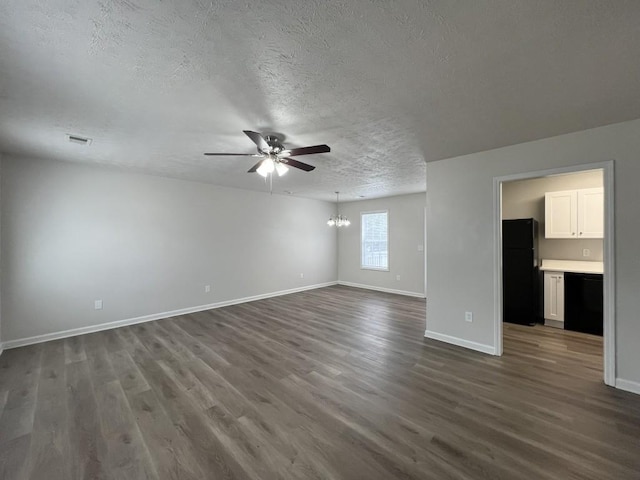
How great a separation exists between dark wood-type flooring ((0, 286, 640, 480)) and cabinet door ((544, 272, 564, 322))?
457mm

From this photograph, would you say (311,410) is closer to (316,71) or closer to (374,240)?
(316,71)

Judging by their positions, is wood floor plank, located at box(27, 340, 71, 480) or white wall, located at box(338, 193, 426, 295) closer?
wood floor plank, located at box(27, 340, 71, 480)

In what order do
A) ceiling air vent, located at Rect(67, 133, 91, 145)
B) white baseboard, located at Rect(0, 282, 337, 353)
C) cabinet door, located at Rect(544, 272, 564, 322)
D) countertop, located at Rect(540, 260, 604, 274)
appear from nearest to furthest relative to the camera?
1. ceiling air vent, located at Rect(67, 133, 91, 145)
2. white baseboard, located at Rect(0, 282, 337, 353)
3. countertop, located at Rect(540, 260, 604, 274)
4. cabinet door, located at Rect(544, 272, 564, 322)

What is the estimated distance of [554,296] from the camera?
13.9ft

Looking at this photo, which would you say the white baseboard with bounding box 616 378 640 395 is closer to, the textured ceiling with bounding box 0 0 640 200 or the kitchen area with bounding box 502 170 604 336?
the kitchen area with bounding box 502 170 604 336

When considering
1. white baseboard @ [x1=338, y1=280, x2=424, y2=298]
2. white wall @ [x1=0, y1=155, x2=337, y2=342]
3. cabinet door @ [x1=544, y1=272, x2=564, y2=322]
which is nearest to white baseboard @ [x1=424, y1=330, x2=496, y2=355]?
cabinet door @ [x1=544, y1=272, x2=564, y2=322]

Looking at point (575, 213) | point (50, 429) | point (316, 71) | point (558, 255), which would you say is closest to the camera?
point (316, 71)

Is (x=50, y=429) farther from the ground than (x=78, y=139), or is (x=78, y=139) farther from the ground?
(x=78, y=139)

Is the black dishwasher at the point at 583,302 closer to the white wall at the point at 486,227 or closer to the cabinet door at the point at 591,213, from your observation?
the cabinet door at the point at 591,213

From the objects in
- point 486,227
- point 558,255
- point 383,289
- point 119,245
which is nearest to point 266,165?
point 486,227

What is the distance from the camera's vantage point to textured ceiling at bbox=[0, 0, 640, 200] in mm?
1345

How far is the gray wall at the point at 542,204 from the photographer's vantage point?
14.2 feet

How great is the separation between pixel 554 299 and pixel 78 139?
275 inches

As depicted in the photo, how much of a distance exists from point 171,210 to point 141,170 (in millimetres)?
868
